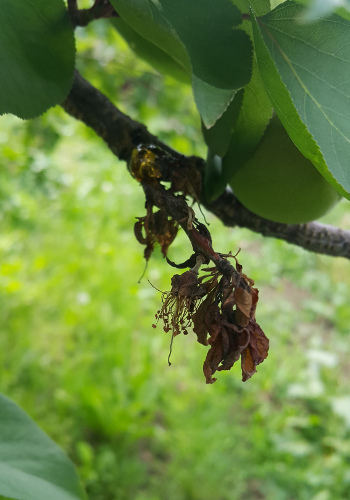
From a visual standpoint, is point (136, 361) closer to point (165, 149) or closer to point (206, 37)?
point (165, 149)

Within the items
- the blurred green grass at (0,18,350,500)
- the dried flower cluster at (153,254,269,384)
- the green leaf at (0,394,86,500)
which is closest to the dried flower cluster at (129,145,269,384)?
the dried flower cluster at (153,254,269,384)

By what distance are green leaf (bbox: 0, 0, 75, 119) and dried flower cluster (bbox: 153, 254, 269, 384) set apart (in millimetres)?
178

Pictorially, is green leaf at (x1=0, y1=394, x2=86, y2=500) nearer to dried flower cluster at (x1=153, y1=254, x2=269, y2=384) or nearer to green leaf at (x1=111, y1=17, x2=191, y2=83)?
dried flower cluster at (x1=153, y1=254, x2=269, y2=384)

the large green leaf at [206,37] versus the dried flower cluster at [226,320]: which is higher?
the large green leaf at [206,37]

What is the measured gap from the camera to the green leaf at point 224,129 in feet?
1.08

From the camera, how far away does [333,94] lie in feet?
0.94

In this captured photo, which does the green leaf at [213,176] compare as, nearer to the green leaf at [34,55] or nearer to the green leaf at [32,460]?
the green leaf at [34,55]

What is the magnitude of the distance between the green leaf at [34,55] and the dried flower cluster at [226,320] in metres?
0.18

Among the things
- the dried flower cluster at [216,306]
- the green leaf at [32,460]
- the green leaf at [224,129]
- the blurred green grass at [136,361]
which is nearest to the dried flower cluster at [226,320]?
the dried flower cluster at [216,306]

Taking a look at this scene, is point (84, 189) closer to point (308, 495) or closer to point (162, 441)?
point (162, 441)

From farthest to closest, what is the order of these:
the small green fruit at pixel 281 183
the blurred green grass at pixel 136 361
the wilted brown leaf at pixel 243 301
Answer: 1. the blurred green grass at pixel 136 361
2. the small green fruit at pixel 281 183
3. the wilted brown leaf at pixel 243 301

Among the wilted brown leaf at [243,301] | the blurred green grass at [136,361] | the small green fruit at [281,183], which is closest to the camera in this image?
the wilted brown leaf at [243,301]

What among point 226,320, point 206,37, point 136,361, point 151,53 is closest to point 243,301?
point 226,320

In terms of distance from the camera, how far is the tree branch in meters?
0.41
